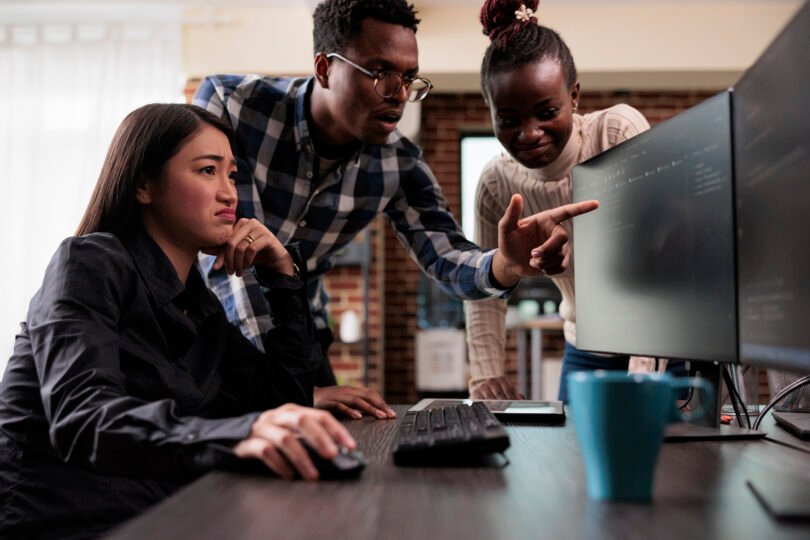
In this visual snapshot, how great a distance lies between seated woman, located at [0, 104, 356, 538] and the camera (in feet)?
2.59

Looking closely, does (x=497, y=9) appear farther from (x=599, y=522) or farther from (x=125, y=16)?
(x=125, y=16)

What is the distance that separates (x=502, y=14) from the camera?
177cm

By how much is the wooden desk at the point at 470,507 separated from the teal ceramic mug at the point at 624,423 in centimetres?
2

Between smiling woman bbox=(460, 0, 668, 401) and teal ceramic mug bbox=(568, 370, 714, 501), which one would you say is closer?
teal ceramic mug bbox=(568, 370, 714, 501)

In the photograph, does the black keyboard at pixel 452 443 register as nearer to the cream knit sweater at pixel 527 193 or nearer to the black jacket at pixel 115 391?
the black jacket at pixel 115 391

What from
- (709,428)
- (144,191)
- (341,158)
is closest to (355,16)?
(341,158)

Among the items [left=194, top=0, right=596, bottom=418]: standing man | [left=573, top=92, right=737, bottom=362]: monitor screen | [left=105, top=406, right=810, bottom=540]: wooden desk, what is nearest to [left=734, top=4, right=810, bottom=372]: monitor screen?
[left=573, top=92, right=737, bottom=362]: monitor screen

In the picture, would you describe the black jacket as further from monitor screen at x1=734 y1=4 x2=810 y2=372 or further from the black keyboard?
monitor screen at x1=734 y1=4 x2=810 y2=372

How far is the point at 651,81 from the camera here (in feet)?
16.9

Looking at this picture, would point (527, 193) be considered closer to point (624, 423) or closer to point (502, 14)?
point (502, 14)

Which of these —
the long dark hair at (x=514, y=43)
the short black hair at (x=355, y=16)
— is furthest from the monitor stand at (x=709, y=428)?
the short black hair at (x=355, y=16)

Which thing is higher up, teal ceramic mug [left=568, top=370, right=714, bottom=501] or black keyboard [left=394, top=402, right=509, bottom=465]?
teal ceramic mug [left=568, top=370, right=714, bottom=501]

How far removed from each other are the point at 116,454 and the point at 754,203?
2.35 feet

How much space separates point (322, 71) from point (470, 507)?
1.38 m
